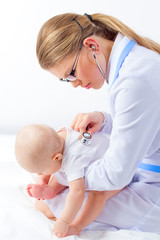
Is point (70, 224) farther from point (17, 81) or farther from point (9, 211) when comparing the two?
point (17, 81)

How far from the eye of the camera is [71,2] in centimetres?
Result: 270

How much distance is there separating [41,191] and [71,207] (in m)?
0.22

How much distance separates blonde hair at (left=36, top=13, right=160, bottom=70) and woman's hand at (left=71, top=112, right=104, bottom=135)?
338mm

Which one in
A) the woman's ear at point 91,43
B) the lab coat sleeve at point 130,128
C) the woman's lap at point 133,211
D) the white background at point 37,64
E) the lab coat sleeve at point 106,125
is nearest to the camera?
the lab coat sleeve at point 130,128

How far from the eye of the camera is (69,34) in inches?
57.8

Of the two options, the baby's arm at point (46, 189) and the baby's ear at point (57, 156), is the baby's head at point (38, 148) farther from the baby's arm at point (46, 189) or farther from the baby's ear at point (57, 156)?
the baby's arm at point (46, 189)

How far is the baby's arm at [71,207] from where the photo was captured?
4.89 feet

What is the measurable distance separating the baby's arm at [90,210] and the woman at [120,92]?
0.06 m

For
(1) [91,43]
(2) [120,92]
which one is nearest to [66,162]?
(2) [120,92]

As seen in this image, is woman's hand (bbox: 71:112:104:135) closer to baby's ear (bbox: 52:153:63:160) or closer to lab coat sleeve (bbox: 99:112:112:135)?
lab coat sleeve (bbox: 99:112:112:135)

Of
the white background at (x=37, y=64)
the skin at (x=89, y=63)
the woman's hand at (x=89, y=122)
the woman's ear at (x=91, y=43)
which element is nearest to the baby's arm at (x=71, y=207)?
the woman's hand at (x=89, y=122)

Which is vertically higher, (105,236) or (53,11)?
(53,11)

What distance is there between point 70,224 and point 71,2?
5.85 ft

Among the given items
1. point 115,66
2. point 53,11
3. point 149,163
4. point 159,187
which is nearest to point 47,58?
point 115,66
